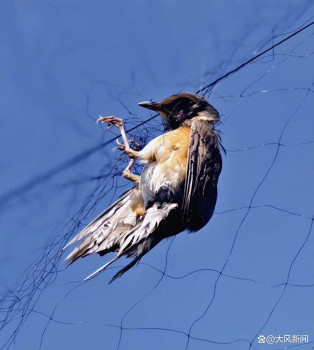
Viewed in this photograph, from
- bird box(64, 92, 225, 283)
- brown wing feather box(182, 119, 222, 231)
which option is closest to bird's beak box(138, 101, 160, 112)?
bird box(64, 92, 225, 283)

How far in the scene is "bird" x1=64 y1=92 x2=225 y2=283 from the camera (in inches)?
137

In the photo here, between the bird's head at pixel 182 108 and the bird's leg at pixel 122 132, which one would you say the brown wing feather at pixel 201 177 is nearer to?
the bird's head at pixel 182 108

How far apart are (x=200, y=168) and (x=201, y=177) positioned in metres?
0.03

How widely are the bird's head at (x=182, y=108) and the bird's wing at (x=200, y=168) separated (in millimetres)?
115

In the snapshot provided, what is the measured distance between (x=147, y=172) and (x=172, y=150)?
96 millimetres

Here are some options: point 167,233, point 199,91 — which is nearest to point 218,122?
point 199,91

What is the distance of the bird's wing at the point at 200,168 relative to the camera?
11.4 feet

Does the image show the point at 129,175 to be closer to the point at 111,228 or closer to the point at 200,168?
the point at 111,228

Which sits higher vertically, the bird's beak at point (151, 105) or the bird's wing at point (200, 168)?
the bird's beak at point (151, 105)

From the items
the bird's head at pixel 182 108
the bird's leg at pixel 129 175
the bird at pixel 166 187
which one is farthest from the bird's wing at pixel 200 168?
the bird's leg at pixel 129 175

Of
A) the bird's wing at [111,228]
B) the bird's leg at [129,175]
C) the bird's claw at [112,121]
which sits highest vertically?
the bird's claw at [112,121]

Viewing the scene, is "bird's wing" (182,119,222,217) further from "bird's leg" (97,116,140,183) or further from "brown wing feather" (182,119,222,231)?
"bird's leg" (97,116,140,183)

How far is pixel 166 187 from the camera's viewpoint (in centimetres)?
352

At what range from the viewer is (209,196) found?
3.52 metres
